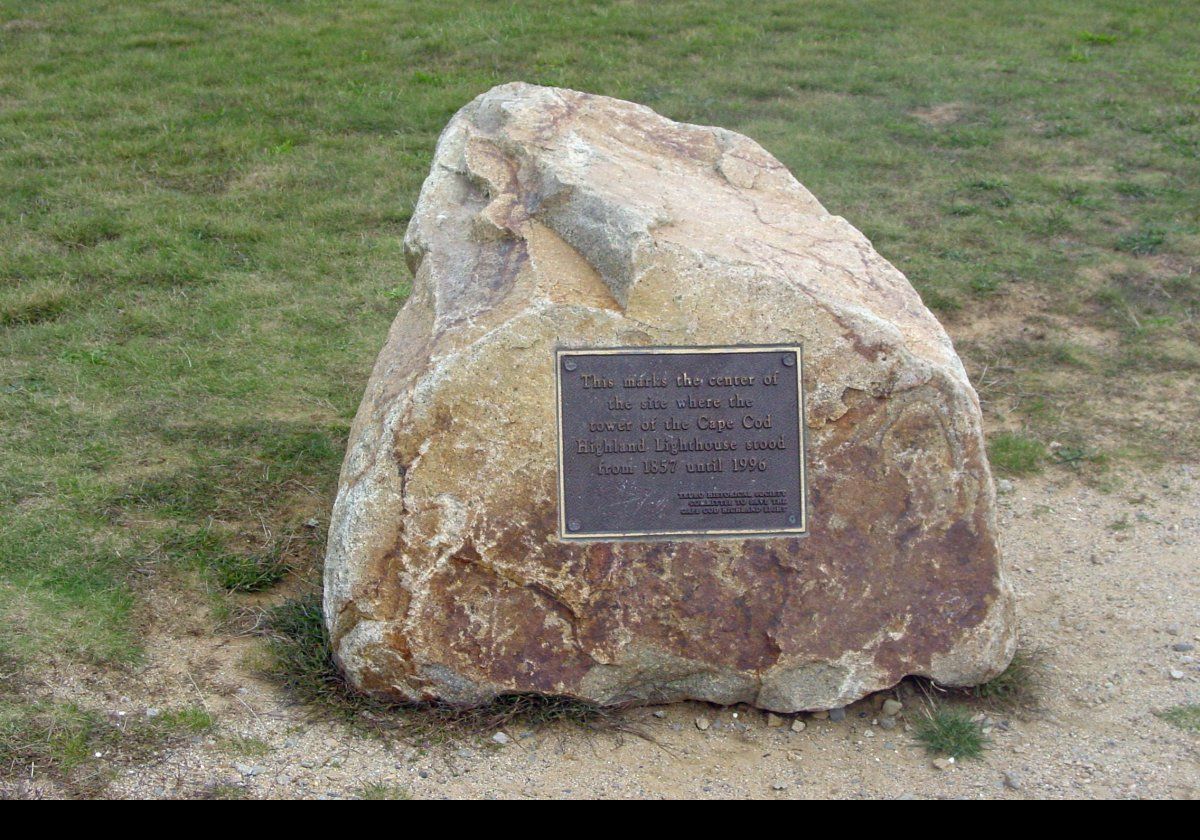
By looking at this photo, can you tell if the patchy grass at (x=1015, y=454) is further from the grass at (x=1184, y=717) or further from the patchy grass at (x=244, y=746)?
the patchy grass at (x=244, y=746)

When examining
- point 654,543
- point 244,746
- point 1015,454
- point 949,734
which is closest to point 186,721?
point 244,746

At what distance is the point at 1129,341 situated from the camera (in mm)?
6699

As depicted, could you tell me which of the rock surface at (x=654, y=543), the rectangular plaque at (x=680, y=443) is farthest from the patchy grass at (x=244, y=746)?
the rectangular plaque at (x=680, y=443)

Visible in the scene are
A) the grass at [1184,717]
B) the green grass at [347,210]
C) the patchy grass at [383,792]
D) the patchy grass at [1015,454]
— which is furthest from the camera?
the patchy grass at [1015,454]

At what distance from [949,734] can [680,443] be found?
4.02ft

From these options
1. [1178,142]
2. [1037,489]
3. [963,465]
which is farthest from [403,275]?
[1178,142]

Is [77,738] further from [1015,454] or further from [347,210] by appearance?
[347,210]

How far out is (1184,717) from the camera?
13.2ft

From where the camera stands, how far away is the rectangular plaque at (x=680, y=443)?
3.85 metres

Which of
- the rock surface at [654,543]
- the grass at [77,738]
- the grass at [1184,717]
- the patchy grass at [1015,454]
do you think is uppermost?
the rock surface at [654,543]

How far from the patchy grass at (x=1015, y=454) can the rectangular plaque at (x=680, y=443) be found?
7.19 ft

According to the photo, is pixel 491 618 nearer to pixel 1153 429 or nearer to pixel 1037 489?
pixel 1037 489

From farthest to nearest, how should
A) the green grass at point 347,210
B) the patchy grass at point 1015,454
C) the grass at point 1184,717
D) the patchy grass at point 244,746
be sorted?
1. the patchy grass at point 1015,454
2. the green grass at point 347,210
3. the grass at point 1184,717
4. the patchy grass at point 244,746

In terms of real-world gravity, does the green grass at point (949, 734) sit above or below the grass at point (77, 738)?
below
